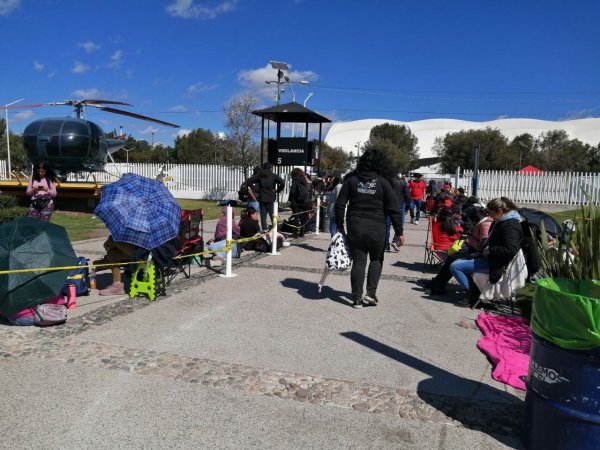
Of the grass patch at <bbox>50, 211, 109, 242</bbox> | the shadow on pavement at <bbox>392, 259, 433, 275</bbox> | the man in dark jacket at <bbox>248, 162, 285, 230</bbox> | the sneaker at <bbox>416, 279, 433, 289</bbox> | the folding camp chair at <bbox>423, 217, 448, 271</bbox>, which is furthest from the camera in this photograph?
the grass patch at <bbox>50, 211, 109, 242</bbox>

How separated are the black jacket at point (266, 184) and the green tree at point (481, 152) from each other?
53.9m

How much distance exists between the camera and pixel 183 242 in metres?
7.64

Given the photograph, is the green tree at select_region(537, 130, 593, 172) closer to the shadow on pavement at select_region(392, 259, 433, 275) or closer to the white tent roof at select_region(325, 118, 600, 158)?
the white tent roof at select_region(325, 118, 600, 158)

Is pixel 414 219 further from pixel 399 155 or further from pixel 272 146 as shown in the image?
pixel 399 155

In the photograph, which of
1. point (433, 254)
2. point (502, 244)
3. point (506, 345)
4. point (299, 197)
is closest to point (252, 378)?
point (506, 345)

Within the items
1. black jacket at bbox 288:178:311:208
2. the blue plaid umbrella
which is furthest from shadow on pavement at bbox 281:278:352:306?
black jacket at bbox 288:178:311:208

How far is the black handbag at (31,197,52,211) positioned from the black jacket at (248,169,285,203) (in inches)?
179

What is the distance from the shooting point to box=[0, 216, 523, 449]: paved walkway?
122 inches

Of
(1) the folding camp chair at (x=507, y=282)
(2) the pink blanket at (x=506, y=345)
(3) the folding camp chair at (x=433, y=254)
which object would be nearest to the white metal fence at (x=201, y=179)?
(3) the folding camp chair at (x=433, y=254)

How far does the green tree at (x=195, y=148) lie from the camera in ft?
220

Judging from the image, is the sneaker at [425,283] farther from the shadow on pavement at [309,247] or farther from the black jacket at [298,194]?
the black jacket at [298,194]

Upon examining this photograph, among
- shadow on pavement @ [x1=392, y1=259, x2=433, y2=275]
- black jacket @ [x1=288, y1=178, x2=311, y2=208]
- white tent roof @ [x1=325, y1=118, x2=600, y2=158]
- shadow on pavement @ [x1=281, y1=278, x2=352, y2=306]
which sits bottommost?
shadow on pavement @ [x1=281, y1=278, x2=352, y2=306]

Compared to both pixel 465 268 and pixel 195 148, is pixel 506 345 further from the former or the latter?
pixel 195 148

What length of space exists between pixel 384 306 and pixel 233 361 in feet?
8.58
